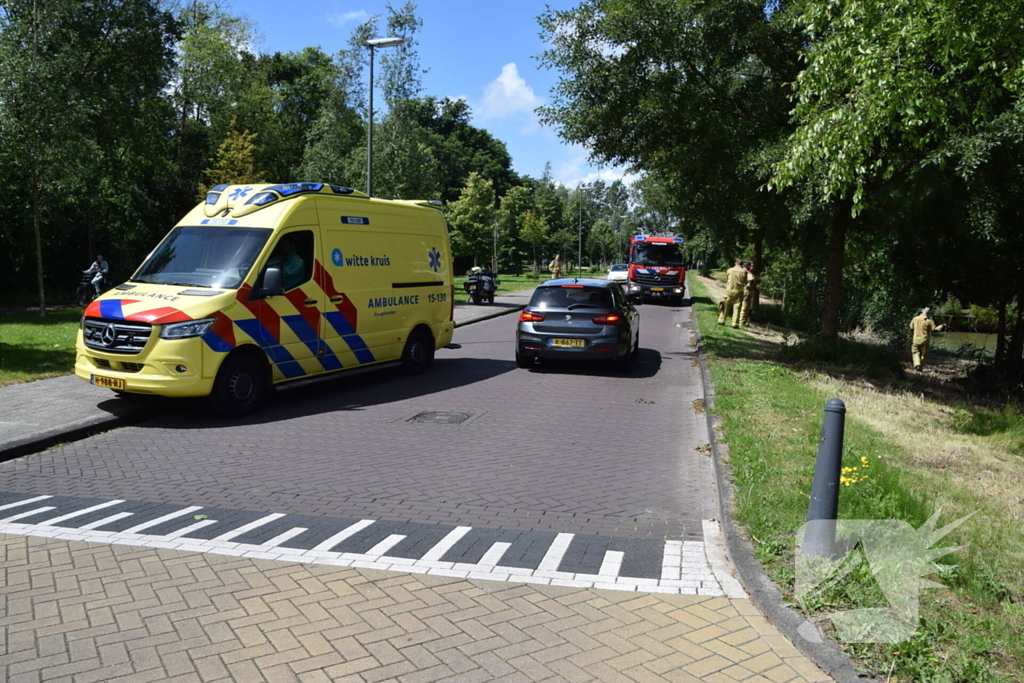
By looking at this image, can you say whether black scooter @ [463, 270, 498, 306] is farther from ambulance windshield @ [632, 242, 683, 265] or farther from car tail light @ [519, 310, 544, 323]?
car tail light @ [519, 310, 544, 323]

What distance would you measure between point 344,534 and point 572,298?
330 inches

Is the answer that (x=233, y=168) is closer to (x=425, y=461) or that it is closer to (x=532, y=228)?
(x=532, y=228)

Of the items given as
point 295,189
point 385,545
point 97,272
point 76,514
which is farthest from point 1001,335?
point 97,272

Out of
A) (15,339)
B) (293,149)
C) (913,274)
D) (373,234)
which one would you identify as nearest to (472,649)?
(373,234)

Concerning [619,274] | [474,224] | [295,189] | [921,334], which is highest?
[474,224]

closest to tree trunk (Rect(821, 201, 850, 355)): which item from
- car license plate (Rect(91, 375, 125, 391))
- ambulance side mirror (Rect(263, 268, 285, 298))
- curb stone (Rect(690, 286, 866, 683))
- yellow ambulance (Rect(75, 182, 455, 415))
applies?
yellow ambulance (Rect(75, 182, 455, 415))

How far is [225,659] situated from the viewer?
3.61 metres

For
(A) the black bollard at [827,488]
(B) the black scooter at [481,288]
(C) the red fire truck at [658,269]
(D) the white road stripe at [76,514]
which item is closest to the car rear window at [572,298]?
(D) the white road stripe at [76,514]

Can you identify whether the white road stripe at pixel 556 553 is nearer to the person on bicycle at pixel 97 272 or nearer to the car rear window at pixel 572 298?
the car rear window at pixel 572 298

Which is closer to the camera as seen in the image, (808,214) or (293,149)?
(808,214)

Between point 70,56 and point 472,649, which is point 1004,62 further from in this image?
point 70,56

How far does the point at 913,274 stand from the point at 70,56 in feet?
66.8

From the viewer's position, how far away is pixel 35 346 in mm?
14195

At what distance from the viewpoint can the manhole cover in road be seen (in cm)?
913
